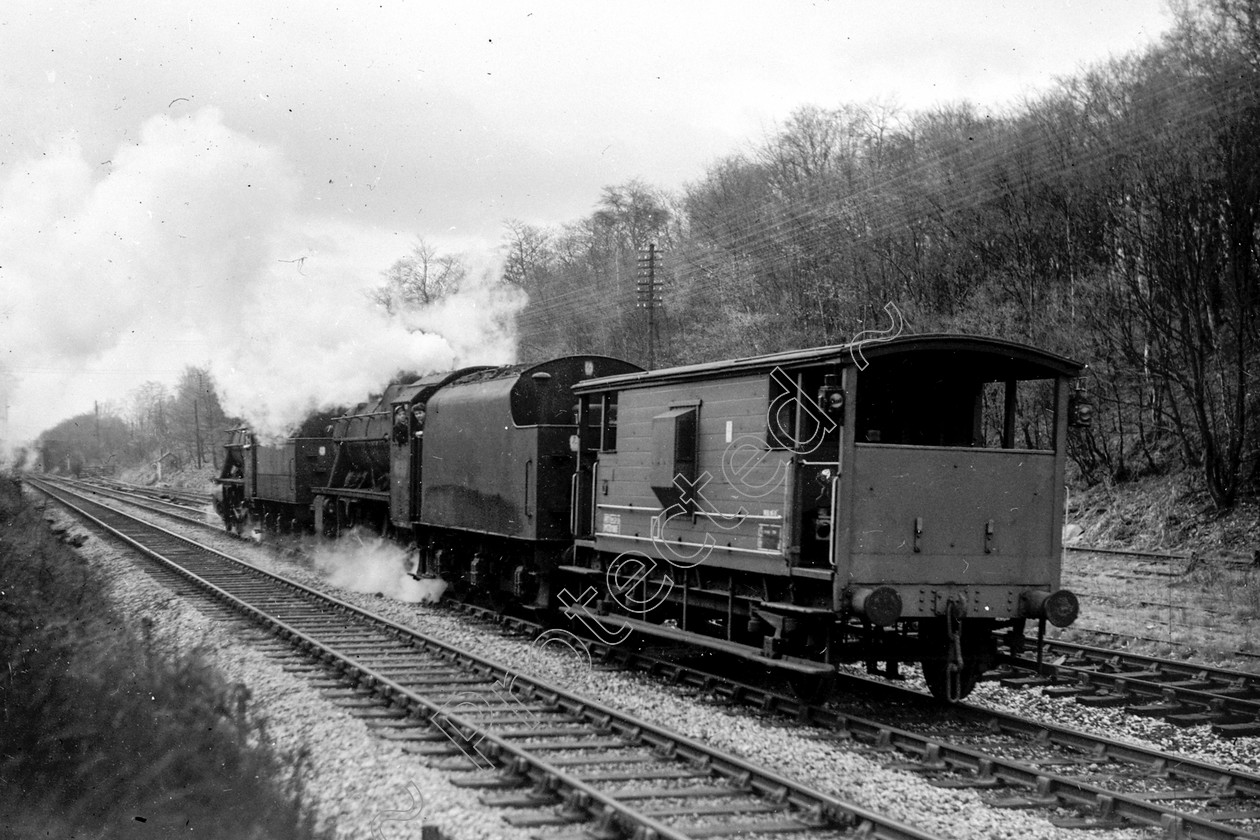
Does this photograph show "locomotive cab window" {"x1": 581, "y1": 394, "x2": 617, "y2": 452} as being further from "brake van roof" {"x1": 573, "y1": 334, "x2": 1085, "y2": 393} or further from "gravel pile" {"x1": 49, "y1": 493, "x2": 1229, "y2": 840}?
"gravel pile" {"x1": 49, "y1": 493, "x2": 1229, "y2": 840}

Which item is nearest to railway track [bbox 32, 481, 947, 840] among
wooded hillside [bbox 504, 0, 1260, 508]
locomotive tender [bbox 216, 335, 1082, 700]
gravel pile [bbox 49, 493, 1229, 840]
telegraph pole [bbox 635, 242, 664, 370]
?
gravel pile [bbox 49, 493, 1229, 840]

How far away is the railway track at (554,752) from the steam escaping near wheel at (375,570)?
3.82 meters

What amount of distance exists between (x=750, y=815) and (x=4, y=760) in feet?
21.5

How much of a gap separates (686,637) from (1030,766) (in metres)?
3.32

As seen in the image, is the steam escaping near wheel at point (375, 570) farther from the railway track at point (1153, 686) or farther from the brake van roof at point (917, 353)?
the railway track at point (1153, 686)

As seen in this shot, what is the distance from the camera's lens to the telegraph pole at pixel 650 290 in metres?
25.3

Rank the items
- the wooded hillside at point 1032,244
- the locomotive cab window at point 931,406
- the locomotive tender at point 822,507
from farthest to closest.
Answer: the wooded hillside at point 1032,244 < the locomotive cab window at point 931,406 < the locomotive tender at point 822,507

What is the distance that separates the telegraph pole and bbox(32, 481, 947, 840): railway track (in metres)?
13.1

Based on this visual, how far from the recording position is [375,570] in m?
17.9

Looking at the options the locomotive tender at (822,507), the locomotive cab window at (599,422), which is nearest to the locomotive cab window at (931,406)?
the locomotive tender at (822,507)

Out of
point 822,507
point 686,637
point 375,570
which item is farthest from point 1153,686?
point 375,570

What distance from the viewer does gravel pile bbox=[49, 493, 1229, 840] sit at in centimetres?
602

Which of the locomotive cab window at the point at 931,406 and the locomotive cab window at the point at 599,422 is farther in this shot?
the locomotive cab window at the point at 599,422

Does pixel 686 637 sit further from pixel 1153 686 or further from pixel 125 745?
pixel 125 745
